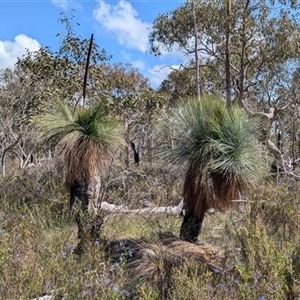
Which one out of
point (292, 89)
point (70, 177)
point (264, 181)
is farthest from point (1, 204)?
point (292, 89)

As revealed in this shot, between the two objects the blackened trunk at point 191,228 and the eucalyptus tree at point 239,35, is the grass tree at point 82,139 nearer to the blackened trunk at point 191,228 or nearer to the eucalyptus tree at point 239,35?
the blackened trunk at point 191,228

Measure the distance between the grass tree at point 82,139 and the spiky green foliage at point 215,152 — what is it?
2.65 feet

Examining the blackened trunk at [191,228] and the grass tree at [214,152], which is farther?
the blackened trunk at [191,228]

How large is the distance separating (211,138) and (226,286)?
1.45 meters

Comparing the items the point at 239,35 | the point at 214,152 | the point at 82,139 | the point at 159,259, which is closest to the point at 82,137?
the point at 82,139

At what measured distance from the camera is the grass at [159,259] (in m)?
2.45

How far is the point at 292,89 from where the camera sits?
15633 mm

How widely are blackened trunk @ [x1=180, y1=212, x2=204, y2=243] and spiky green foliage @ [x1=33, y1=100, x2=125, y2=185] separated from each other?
1178 mm

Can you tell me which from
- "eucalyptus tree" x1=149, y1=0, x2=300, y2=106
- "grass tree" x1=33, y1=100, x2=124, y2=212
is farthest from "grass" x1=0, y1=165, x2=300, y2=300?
"eucalyptus tree" x1=149, y1=0, x2=300, y2=106

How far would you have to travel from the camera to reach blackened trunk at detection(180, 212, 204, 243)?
4.05 meters

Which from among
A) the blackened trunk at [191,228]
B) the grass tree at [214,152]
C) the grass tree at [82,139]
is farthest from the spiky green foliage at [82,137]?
the blackened trunk at [191,228]

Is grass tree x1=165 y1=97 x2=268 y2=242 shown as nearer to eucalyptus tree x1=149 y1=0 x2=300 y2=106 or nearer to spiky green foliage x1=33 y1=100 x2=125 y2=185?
spiky green foliage x1=33 y1=100 x2=125 y2=185

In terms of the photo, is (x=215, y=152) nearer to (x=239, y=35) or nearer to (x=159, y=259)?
(x=159, y=259)

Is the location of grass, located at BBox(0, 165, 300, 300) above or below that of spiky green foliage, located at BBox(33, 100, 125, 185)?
below
